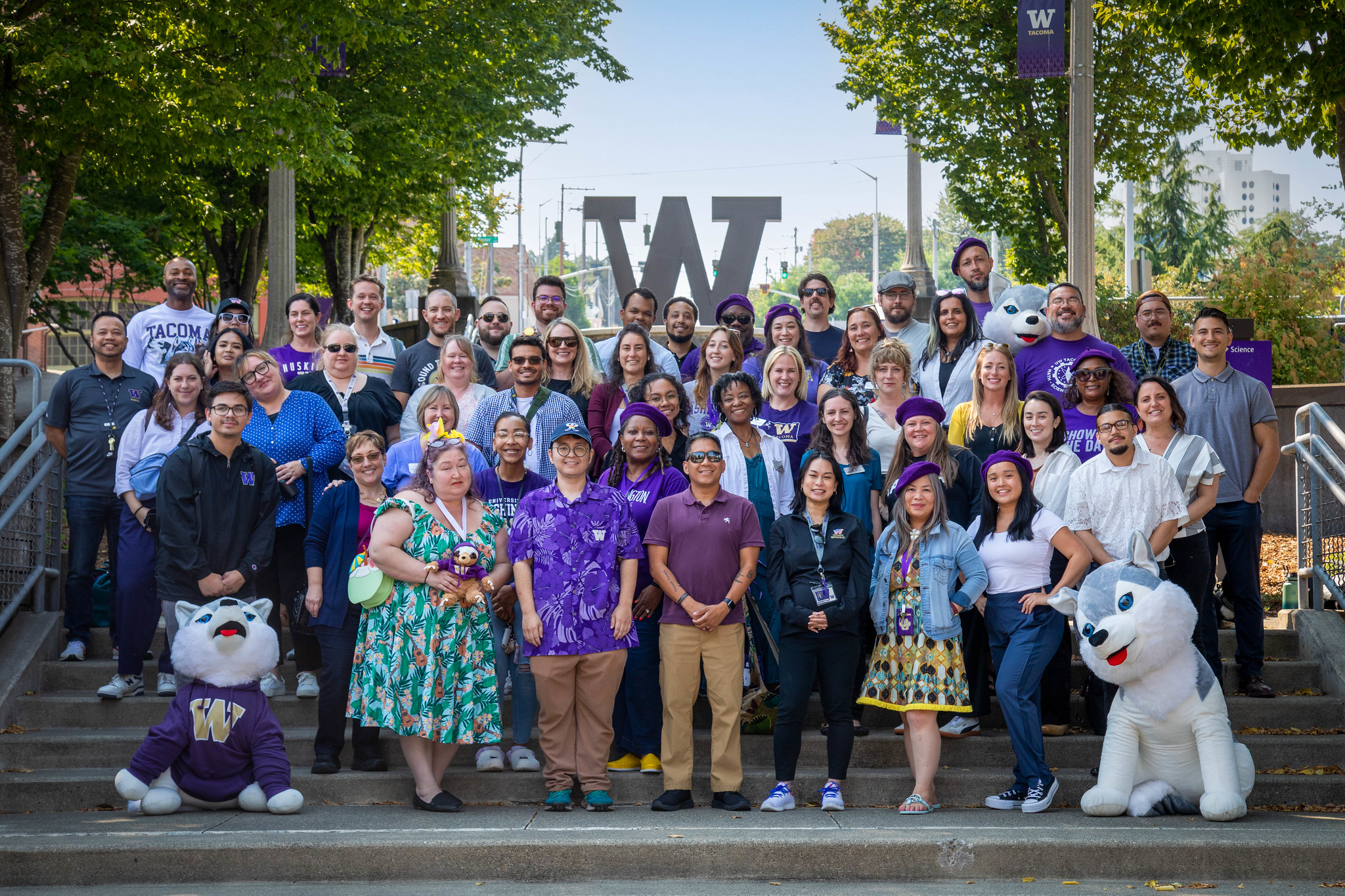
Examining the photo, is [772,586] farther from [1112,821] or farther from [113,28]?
[113,28]

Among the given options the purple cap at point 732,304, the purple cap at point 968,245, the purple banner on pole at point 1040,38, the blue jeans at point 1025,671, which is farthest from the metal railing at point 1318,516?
the purple banner on pole at point 1040,38

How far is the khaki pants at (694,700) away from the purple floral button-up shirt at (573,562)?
265mm

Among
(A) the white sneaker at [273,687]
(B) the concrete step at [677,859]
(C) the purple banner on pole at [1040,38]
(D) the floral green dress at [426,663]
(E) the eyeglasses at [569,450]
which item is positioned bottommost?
(B) the concrete step at [677,859]

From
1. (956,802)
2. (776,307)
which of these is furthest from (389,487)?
(956,802)

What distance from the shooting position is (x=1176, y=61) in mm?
16500

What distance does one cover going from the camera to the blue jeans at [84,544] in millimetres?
7074

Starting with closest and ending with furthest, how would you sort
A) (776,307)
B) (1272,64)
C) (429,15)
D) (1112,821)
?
1. (1112,821)
2. (776,307)
3. (1272,64)
4. (429,15)

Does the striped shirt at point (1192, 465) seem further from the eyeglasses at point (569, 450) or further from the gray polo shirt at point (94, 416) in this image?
the gray polo shirt at point (94, 416)

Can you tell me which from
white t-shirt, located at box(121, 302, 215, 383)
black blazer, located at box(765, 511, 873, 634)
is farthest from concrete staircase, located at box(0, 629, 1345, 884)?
white t-shirt, located at box(121, 302, 215, 383)

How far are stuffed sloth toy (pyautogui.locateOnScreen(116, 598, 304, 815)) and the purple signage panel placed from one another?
25.5ft

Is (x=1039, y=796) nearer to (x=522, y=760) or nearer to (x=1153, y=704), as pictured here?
(x=1153, y=704)

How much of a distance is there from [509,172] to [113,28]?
500 inches

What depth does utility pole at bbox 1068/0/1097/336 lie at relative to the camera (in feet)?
38.1

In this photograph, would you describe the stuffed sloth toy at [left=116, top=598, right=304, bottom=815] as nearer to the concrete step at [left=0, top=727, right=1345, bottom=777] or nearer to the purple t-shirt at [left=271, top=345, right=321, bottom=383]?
the concrete step at [left=0, top=727, right=1345, bottom=777]
